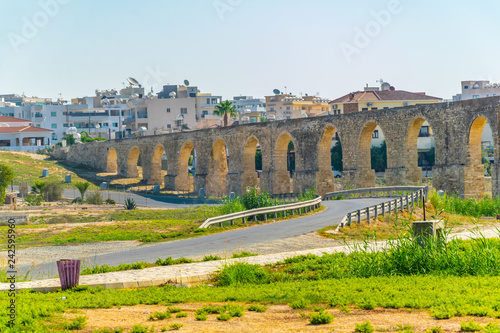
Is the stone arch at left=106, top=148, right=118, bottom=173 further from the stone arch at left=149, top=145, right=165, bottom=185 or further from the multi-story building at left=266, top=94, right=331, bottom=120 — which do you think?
the multi-story building at left=266, top=94, right=331, bottom=120

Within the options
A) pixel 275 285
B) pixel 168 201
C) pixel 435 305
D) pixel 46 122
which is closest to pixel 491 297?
pixel 435 305

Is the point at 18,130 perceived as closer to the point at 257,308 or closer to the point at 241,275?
the point at 241,275

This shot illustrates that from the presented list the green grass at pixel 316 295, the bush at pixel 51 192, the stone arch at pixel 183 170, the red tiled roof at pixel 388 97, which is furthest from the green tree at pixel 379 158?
the green grass at pixel 316 295

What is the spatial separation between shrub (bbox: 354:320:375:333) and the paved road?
8705 mm

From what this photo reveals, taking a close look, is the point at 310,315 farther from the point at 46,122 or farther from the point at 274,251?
the point at 46,122

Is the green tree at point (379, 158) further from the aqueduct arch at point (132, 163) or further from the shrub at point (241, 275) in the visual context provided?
the shrub at point (241, 275)

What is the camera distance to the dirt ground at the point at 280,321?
9.00 m

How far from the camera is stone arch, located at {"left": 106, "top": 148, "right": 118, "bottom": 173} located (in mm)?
79562

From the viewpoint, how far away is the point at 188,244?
20609 millimetres

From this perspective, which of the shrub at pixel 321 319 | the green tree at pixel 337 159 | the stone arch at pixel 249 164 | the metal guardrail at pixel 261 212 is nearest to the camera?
the shrub at pixel 321 319

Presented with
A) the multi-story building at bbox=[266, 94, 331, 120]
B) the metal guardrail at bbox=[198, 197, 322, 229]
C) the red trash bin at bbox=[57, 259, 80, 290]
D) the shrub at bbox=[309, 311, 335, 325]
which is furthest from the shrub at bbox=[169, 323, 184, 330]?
the multi-story building at bbox=[266, 94, 331, 120]

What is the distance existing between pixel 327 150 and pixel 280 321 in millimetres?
40449

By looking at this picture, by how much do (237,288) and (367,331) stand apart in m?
4.21

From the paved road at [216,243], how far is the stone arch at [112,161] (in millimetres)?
55573
